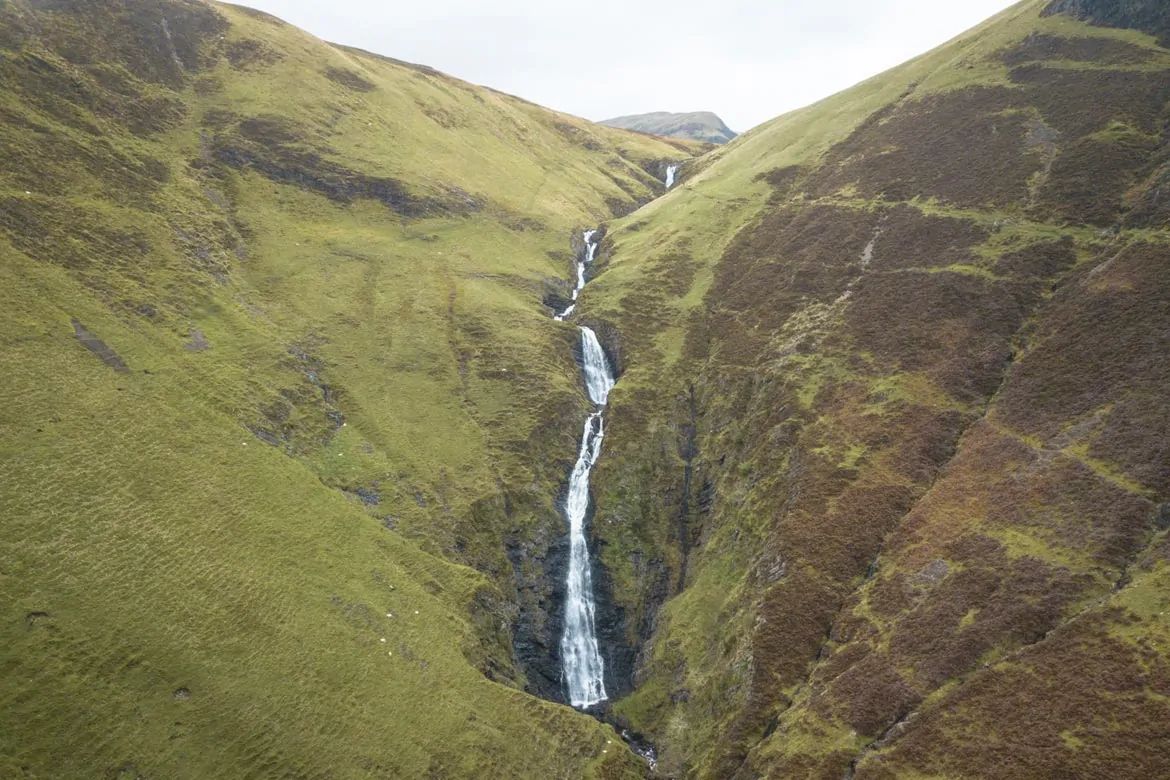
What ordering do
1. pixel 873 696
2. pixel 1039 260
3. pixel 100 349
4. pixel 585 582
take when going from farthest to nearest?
pixel 585 582 < pixel 1039 260 < pixel 100 349 < pixel 873 696

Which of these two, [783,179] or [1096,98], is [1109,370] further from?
[783,179]

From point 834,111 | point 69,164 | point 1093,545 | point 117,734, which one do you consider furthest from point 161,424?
point 834,111

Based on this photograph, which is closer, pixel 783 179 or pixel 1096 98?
pixel 1096 98

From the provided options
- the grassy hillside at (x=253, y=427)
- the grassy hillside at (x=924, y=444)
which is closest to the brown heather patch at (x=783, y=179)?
the grassy hillside at (x=924, y=444)

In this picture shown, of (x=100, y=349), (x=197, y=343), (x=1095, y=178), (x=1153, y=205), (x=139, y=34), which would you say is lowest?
(x=197, y=343)

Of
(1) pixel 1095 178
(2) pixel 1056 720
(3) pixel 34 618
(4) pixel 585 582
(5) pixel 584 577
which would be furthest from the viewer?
(1) pixel 1095 178

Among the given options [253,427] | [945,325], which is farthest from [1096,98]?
[253,427]

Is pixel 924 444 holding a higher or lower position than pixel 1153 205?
lower
